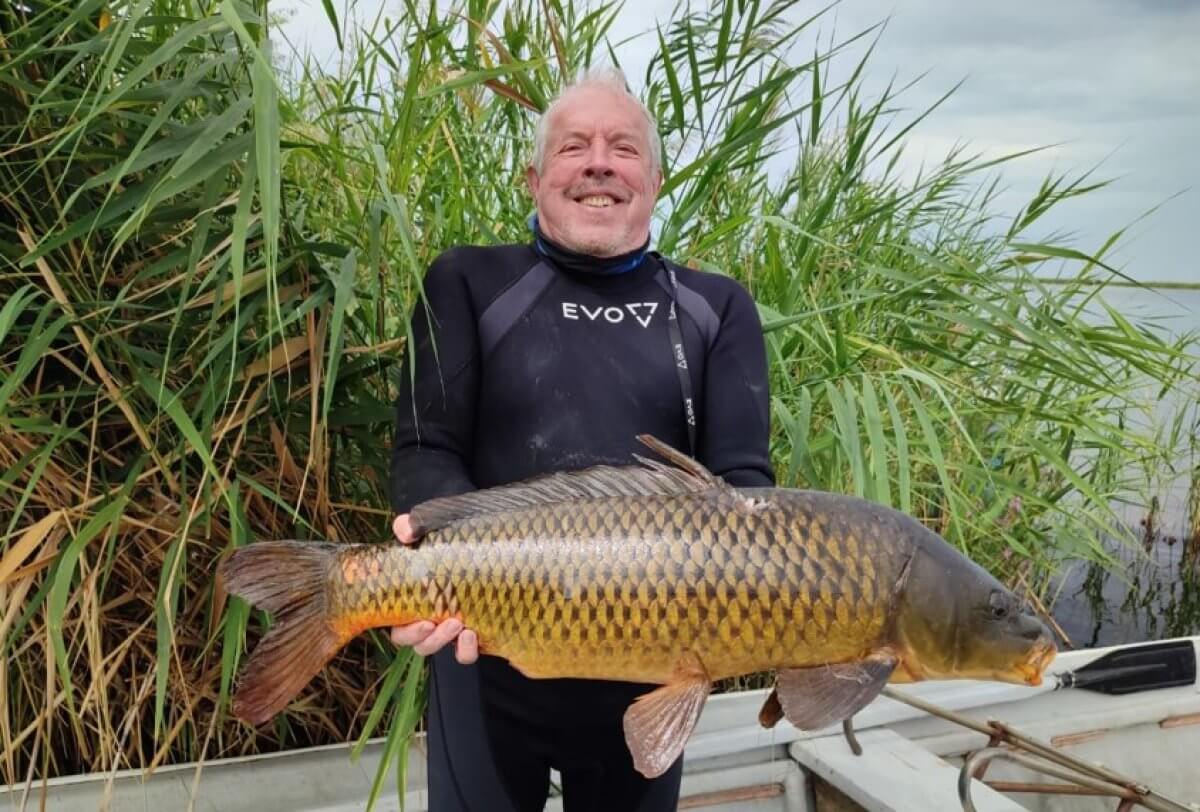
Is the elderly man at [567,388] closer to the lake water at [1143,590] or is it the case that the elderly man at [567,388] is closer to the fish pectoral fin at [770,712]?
the fish pectoral fin at [770,712]

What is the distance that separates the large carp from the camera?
52.6 inches

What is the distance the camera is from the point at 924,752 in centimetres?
261

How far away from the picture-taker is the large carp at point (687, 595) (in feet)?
4.38

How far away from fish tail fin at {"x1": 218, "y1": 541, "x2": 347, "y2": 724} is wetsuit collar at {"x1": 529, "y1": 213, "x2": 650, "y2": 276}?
0.77 metres

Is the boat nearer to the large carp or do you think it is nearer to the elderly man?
the elderly man

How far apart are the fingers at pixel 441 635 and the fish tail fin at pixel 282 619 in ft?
0.47

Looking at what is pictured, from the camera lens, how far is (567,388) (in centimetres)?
185

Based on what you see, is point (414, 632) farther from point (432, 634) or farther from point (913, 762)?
point (913, 762)

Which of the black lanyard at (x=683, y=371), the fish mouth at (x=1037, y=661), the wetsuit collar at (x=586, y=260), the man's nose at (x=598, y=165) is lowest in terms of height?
the fish mouth at (x=1037, y=661)

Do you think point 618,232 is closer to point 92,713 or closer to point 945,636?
Result: point 945,636

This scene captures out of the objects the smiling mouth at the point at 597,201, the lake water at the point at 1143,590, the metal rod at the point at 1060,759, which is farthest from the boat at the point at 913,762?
the lake water at the point at 1143,590

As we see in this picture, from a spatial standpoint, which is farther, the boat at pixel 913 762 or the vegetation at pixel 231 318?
the boat at pixel 913 762

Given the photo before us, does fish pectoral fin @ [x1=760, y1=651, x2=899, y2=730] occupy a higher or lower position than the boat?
higher

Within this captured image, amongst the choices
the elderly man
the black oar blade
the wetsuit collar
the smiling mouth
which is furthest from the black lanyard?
the black oar blade
